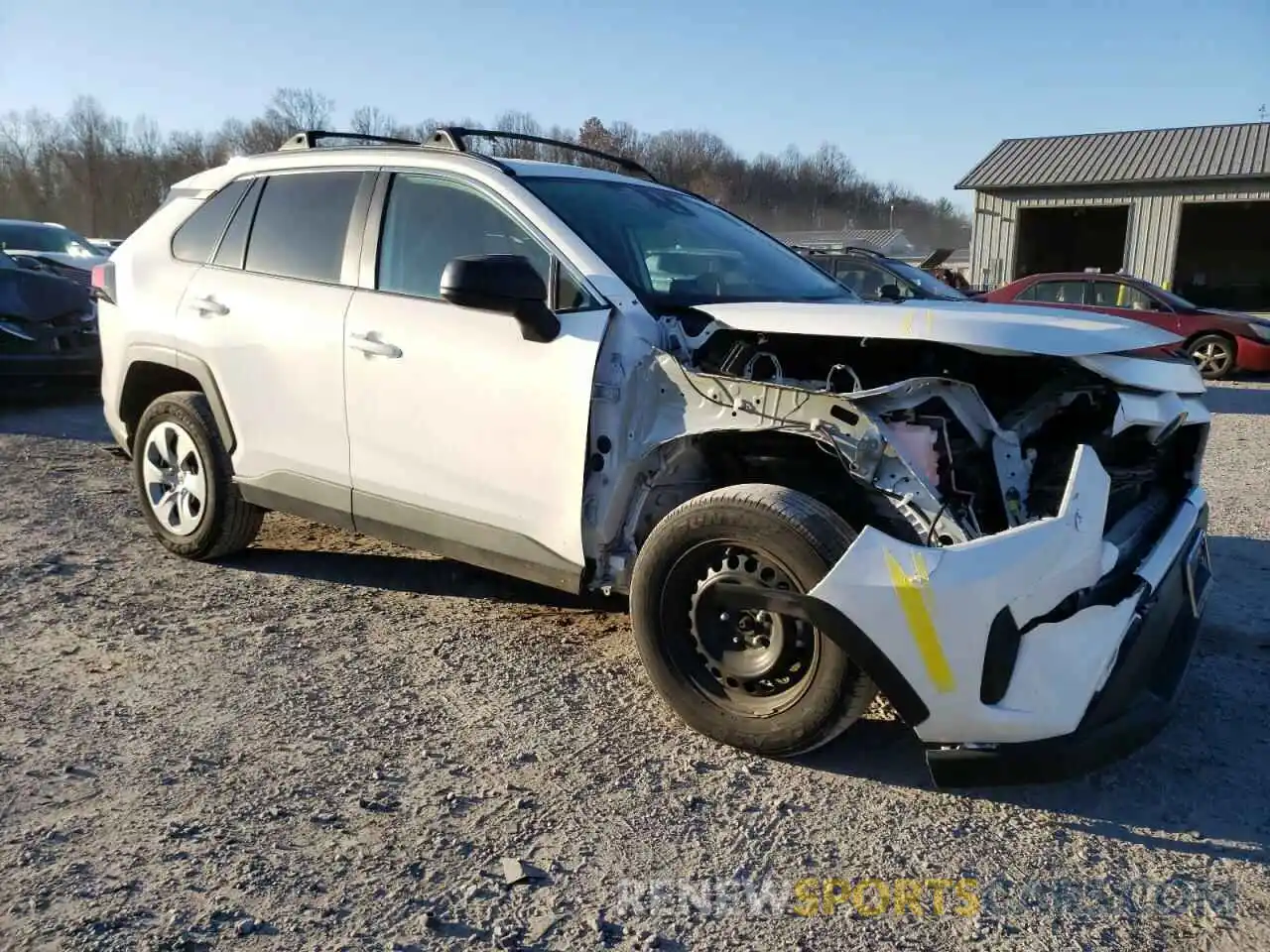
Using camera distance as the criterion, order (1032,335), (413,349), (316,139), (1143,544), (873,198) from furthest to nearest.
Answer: (873,198) < (316,139) < (413,349) < (1143,544) < (1032,335)

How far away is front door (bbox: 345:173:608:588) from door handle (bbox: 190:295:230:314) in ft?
2.84

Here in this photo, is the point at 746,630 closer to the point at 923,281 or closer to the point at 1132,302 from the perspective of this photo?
the point at 923,281

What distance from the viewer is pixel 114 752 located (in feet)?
10.2

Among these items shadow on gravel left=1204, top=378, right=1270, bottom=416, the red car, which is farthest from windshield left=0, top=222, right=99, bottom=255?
shadow on gravel left=1204, top=378, right=1270, bottom=416

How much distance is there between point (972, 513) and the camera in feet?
9.89

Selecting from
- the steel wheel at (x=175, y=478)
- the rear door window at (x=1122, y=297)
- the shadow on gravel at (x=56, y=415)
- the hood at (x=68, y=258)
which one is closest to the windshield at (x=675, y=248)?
the steel wheel at (x=175, y=478)

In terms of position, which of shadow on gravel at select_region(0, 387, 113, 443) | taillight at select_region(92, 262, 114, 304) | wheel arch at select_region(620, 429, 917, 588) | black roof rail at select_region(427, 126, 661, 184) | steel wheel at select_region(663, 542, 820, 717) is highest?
black roof rail at select_region(427, 126, 661, 184)

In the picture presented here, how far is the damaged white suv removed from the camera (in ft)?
9.02

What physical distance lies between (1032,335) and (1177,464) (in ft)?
4.99

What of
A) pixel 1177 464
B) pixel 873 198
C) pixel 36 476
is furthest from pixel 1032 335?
pixel 873 198

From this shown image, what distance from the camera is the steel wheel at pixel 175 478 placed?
4.81 metres

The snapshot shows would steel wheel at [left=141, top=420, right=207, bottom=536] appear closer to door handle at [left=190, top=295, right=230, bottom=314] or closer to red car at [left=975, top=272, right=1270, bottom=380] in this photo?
door handle at [left=190, top=295, right=230, bottom=314]

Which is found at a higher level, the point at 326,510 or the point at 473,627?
the point at 326,510

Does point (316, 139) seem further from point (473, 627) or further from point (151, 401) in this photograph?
point (473, 627)
